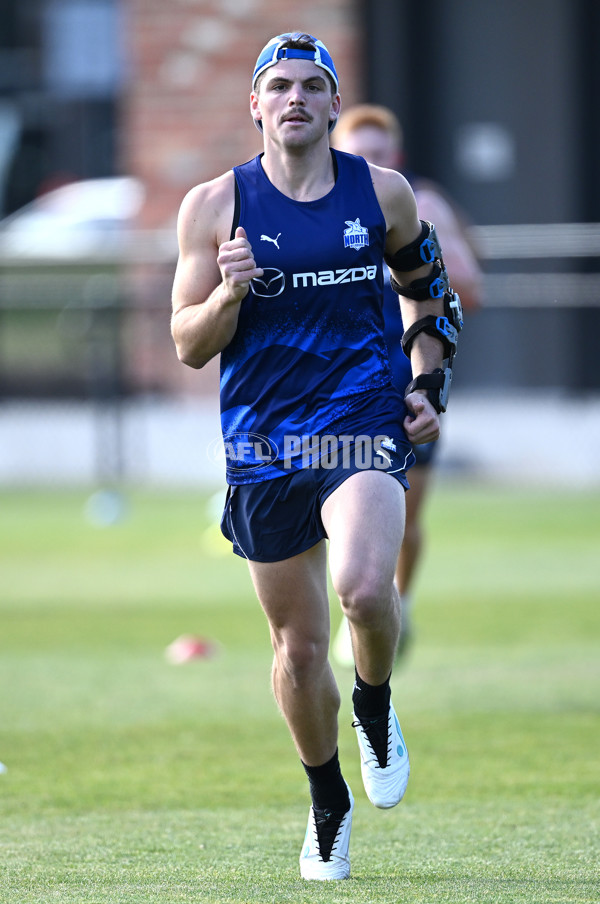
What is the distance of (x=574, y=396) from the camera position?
16.4 metres

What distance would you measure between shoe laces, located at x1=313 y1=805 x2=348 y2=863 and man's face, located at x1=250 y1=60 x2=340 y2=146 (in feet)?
6.44

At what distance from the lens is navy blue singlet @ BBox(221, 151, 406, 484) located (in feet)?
14.9

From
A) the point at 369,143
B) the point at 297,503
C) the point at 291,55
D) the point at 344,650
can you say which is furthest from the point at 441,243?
the point at 297,503

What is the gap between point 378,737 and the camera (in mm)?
4586

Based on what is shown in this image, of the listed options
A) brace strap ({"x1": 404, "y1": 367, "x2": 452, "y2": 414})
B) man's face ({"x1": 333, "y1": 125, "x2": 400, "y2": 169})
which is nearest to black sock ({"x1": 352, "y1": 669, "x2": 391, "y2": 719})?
brace strap ({"x1": 404, "y1": 367, "x2": 452, "y2": 414})

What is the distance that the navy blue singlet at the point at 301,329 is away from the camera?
14.9 ft

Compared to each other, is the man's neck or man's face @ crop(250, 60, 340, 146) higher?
man's face @ crop(250, 60, 340, 146)

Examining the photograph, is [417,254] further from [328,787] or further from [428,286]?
[328,787]

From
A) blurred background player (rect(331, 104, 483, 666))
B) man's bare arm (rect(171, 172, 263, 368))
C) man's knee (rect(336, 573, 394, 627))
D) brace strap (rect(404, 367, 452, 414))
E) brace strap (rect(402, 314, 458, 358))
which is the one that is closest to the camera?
man's knee (rect(336, 573, 394, 627))

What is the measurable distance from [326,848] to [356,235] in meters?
1.78

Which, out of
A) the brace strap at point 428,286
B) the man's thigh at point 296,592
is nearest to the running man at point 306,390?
the man's thigh at point 296,592

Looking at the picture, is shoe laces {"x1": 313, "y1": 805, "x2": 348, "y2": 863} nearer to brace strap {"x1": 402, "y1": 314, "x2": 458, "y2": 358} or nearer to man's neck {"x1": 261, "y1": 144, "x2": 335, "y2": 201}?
brace strap {"x1": 402, "y1": 314, "x2": 458, "y2": 358}

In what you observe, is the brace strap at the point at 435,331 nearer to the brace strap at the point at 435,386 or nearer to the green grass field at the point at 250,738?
the brace strap at the point at 435,386

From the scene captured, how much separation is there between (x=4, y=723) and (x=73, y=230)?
12571mm
